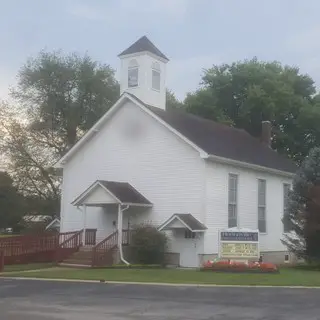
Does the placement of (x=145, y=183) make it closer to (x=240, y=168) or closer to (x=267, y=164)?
(x=240, y=168)

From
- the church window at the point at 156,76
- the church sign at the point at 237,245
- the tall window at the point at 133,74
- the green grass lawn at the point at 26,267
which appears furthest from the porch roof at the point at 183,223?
the tall window at the point at 133,74

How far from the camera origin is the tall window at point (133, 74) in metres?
35.2

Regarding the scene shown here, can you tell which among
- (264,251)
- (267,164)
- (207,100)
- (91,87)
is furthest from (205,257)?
(91,87)

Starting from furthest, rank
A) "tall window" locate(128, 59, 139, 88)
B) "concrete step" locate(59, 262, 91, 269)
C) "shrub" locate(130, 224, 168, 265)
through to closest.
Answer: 1. "tall window" locate(128, 59, 139, 88)
2. "shrub" locate(130, 224, 168, 265)
3. "concrete step" locate(59, 262, 91, 269)

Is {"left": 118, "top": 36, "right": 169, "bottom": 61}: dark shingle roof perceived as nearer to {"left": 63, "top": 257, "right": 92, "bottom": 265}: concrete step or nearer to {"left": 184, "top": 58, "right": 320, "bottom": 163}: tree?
{"left": 63, "top": 257, "right": 92, "bottom": 265}: concrete step

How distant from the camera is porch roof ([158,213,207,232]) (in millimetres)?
30250

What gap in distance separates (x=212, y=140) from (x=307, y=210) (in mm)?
6746

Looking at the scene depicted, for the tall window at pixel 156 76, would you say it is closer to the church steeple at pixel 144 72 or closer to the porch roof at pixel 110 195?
the church steeple at pixel 144 72

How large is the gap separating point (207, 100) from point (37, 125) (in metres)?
14.6

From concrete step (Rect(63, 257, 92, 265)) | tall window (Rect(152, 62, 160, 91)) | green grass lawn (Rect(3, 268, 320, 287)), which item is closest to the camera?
green grass lawn (Rect(3, 268, 320, 287))

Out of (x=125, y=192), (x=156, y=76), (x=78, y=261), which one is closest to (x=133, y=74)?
(x=156, y=76)

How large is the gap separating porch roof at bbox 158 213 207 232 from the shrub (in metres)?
0.54

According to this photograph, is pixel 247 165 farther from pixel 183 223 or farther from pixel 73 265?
pixel 73 265

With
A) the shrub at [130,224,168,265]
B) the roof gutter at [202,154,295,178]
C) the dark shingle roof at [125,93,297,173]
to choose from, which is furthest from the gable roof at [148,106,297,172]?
the shrub at [130,224,168,265]
